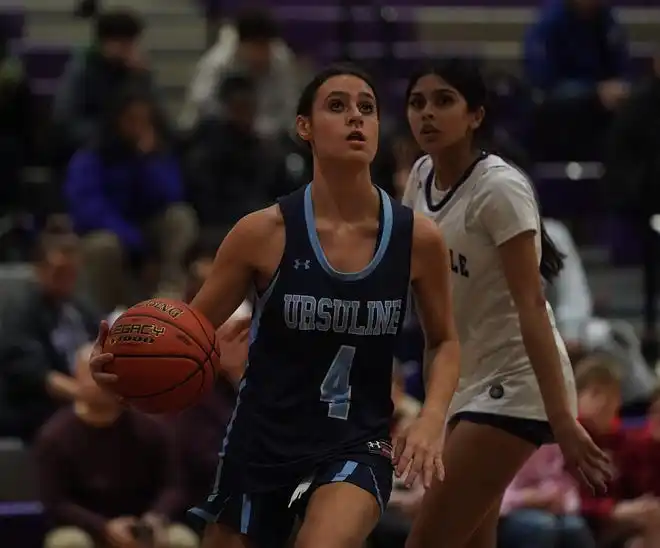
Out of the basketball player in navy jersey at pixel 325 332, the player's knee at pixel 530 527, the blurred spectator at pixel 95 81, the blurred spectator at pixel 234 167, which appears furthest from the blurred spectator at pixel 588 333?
the basketball player in navy jersey at pixel 325 332

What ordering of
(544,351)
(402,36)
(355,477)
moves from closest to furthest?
1. (355,477)
2. (544,351)
3. (402,36)

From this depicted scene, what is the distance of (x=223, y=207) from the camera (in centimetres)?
793

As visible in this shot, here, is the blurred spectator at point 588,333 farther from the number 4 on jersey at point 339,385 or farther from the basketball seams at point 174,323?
the basketball seams at point 174,323

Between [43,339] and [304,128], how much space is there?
3.24m

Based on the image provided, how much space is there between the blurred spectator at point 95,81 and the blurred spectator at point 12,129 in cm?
20

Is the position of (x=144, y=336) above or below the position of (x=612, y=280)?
above

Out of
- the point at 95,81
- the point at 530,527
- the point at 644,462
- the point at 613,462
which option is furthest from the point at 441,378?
the point at 95,81

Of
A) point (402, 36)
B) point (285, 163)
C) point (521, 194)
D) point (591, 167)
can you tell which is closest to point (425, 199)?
point (521, 194)

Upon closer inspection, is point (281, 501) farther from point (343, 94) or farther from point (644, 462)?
point (644, 462)

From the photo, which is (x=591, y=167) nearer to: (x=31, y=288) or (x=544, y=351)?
(x=31, y=288)

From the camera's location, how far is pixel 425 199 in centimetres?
443

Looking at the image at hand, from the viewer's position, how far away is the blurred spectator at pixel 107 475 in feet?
19.3

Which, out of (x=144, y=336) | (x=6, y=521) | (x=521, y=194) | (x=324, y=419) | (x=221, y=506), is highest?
(x=521, y=194)

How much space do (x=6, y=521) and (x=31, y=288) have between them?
4.16 feet
